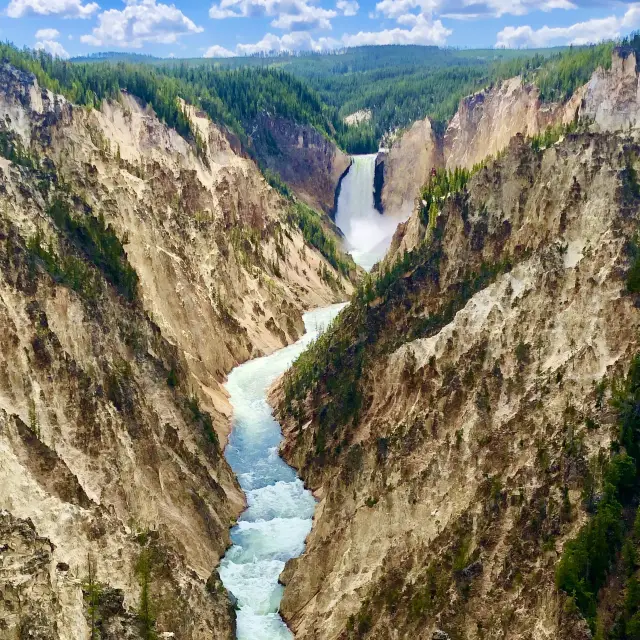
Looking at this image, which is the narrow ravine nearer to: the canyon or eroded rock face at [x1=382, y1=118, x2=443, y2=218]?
the canyon

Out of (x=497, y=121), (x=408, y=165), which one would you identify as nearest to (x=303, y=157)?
(x=408, y=165)

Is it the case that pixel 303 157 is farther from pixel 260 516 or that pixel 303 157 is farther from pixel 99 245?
pixel 260 516

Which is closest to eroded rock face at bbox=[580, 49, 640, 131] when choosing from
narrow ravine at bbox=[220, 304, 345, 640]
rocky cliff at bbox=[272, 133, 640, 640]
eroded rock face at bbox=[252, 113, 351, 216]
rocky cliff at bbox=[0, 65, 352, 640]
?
rocky cliff at bbox=[272, 133, 640, 640]

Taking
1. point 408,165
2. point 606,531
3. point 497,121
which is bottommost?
point 606,531

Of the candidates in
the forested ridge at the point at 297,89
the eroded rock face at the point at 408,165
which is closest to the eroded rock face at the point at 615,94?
the forested ridge at the point at 297,89

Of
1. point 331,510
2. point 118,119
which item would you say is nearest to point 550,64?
point 118,119

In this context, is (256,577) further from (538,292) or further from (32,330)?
(538,292)

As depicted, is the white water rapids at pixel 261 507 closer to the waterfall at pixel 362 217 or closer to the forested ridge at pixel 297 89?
the forested ridge at pixel 297 89
